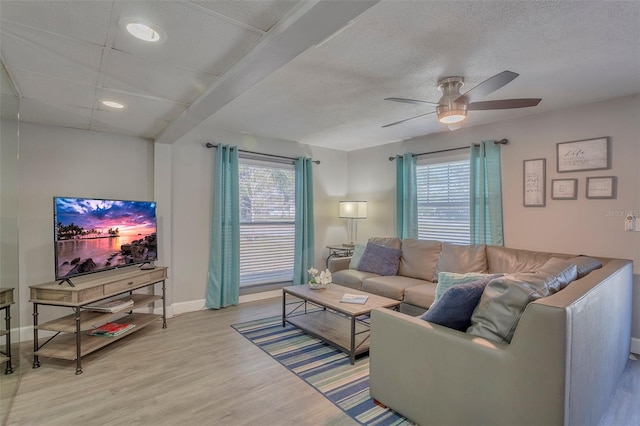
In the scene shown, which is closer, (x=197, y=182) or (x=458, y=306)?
Answer: (x=458, y=306)

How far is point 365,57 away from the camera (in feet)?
7.48

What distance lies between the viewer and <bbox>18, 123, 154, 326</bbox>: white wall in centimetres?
333

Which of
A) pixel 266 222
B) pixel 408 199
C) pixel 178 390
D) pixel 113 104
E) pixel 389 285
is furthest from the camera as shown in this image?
pixel 266 222

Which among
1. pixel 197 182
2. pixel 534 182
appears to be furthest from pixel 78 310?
pixel 534 182

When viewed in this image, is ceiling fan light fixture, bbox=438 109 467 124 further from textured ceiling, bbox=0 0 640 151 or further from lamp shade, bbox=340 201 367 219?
lamp shade, bbox=340 201 367 219

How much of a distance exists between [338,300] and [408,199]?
2290 millimetres

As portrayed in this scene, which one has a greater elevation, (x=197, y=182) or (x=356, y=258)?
(x=197, y=182)

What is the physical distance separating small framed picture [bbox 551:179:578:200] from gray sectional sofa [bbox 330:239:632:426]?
1.01m

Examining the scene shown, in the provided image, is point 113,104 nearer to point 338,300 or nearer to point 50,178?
point 50,178

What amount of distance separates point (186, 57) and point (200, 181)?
245cm

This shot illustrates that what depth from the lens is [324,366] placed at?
2746 mm

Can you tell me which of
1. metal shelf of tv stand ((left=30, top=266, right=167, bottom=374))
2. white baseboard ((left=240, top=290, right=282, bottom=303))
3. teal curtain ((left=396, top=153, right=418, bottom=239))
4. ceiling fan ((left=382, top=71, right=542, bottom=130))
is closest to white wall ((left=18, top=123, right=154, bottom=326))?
metal shelf of tv stand ((left=30, top=266, right=167, bottom=374))

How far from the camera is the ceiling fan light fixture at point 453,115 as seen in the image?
2.62 meters

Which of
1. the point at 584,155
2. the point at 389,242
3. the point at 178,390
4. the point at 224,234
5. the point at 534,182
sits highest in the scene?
the point at 584,155
